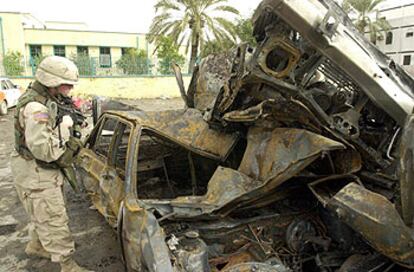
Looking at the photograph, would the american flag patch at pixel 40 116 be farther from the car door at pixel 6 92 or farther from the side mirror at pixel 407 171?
the car door at pixel 6 92

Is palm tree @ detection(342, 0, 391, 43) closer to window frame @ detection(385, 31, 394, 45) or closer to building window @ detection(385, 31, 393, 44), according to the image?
window frame @ detection(385, 31, 394, 45)

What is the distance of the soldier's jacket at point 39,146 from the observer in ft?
9.28

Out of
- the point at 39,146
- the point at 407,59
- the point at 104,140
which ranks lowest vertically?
the point at 407,59

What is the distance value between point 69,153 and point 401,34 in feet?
110

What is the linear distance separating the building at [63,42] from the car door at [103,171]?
16.2 m

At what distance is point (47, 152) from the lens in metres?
2.87

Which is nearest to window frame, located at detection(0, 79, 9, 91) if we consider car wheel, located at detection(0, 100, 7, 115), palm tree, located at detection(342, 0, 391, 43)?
car wheel, located at detection(0, 100, 7, 115)

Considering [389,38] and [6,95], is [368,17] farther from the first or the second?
[6,95]

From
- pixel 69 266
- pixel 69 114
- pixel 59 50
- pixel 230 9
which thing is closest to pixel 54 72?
pixel 69 114

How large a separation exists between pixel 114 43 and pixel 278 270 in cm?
2853

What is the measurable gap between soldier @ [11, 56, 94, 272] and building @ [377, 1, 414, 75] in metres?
31.5

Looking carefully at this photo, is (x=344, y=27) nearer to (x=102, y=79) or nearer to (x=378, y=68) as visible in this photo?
(x=378, y=68)

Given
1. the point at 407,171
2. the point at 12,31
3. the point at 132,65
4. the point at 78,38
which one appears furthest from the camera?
the point at 78,38

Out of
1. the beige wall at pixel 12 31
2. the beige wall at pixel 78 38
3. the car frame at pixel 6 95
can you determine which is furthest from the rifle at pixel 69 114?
the beige wall at pixel 78 38
